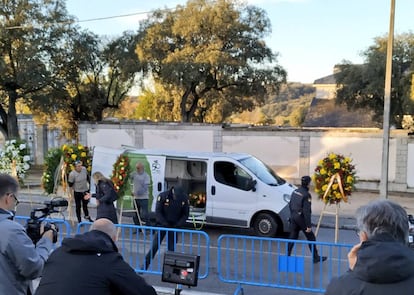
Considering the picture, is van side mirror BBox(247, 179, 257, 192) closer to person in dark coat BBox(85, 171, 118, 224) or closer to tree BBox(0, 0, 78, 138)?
person in dark coat BBox(85, 171, 118, 224)

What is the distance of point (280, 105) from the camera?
361 feet

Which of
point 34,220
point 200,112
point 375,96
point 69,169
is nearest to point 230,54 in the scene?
point 200,112

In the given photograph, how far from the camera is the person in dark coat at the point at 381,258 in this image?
2.08m

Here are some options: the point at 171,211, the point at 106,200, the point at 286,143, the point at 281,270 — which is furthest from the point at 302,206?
the point at 286,143

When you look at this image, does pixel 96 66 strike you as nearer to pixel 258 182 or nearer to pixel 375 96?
pixel 375 96

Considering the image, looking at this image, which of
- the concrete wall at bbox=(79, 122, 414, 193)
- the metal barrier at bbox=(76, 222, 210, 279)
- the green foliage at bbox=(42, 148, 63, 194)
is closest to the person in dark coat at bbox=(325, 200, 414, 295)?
the metal barrier at bbox=(76, 222, 210, 279)

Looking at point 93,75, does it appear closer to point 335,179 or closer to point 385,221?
point 335,179

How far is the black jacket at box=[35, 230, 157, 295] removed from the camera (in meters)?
2.50

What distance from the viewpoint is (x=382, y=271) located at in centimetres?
A: 208

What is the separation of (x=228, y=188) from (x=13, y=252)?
284 inches

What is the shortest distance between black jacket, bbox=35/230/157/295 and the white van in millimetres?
7406

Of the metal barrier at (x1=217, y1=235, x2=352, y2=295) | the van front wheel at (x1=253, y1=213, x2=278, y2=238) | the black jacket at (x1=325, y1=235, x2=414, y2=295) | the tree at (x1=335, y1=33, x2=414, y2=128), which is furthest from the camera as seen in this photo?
the tree at (x1=335, y1=33, x2=414, y2=128)

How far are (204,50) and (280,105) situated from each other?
8781cm

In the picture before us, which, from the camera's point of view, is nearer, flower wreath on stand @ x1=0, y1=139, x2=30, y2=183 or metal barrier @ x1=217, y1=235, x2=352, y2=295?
metal barrier @ x1=217, y1=235, x2=352, y2=295
